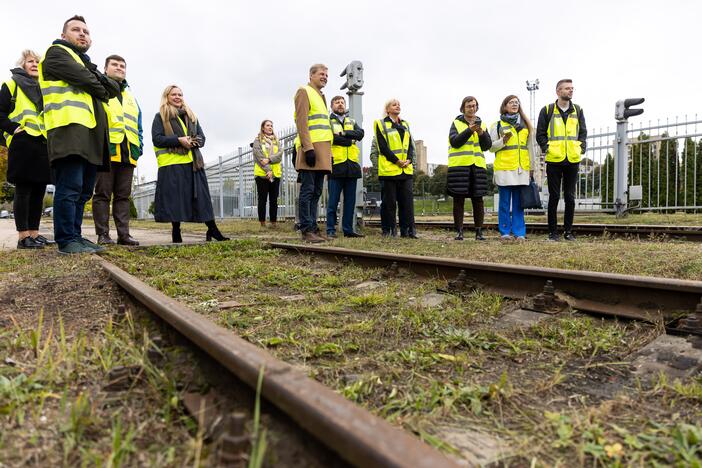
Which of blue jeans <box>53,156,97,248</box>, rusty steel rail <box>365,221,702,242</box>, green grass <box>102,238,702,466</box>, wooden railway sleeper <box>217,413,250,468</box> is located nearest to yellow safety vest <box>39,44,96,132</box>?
blue jeans <box>53,156,97,248</box>

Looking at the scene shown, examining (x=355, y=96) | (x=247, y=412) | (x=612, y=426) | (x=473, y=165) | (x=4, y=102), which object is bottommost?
(x=612, y=426)

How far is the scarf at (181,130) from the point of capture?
598 centimetres

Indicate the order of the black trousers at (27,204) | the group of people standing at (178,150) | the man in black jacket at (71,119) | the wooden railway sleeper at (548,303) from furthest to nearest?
the black trousers at (27,204), the group of people standing at (178,150), the man in black jacket at (71,119), the wooden railway sleeper at (548,303)

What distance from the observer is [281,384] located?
1.14 m

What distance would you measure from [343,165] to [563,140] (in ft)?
10.2

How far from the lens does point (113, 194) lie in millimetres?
6562

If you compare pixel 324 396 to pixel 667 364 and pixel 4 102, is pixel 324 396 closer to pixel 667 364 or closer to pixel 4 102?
pixel 667 364


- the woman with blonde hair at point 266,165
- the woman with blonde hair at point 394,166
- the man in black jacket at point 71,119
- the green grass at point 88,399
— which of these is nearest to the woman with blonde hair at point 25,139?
the man in black jacket at point 71,119

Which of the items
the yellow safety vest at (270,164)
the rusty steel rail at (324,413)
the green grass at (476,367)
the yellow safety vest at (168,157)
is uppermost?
the yellow safety vest at (270,164)

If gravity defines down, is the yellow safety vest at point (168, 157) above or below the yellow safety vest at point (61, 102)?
below

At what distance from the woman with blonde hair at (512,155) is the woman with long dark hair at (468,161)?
199 mm

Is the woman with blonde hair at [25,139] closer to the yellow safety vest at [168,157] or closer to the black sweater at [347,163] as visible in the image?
the yellow safety vest at [168,157]

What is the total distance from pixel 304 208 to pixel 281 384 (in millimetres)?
5719

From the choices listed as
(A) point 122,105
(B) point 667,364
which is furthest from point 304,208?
(B) point 667,364
